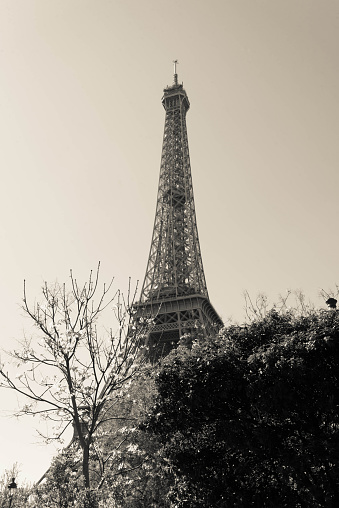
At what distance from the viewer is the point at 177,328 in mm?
50531

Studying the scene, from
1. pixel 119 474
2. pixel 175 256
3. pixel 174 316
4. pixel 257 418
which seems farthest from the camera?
pixel 175 256

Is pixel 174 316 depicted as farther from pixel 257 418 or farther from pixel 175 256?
pixel 257 418

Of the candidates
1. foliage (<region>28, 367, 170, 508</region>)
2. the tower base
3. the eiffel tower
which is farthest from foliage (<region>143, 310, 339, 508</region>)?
the tower base

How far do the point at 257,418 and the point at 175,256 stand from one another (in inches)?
1880

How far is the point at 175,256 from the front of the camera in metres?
62.2

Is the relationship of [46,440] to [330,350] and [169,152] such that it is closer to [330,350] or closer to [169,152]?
[330,350]

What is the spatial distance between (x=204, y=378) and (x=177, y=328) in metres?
35.9

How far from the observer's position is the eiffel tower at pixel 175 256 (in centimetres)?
5203

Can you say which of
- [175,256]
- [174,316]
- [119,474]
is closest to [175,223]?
[175,256]

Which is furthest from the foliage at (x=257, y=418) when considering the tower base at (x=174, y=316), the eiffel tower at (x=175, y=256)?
the tower base at (x=174, y=316)

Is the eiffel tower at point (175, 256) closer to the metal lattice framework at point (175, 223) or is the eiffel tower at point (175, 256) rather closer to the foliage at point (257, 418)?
the metal lattice framework at point (175, 223)

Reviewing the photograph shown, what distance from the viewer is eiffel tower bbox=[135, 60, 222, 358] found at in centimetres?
5203

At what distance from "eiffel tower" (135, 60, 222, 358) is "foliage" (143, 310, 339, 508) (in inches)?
1197

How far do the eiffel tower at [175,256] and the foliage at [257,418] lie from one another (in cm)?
3042
